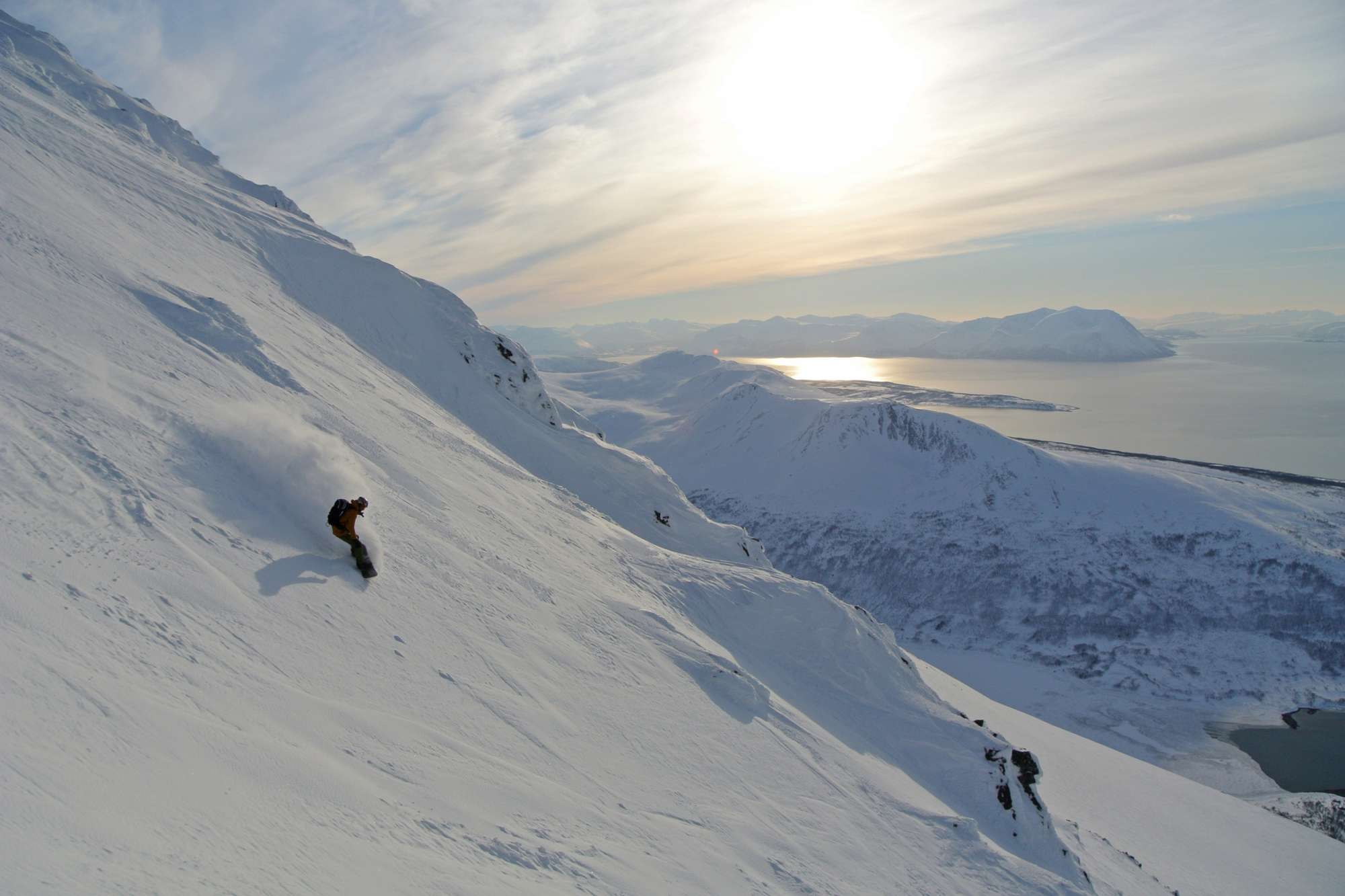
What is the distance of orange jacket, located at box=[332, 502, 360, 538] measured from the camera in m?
11.0

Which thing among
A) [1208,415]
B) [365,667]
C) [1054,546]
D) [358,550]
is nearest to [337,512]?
[358,550]

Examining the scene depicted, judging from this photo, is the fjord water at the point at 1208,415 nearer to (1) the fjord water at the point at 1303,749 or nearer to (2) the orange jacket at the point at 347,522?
(1) the fjord water at the point at 1303,749

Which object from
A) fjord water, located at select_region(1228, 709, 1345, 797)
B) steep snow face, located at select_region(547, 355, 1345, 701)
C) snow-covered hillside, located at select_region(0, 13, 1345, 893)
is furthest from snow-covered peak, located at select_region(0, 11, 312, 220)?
fjord water, located at select_region(1228, 709, 1345, 797)

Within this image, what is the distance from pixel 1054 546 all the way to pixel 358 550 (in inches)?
2354

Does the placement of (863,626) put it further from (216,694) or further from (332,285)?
(332,285)

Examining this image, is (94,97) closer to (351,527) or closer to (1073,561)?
(351,527)

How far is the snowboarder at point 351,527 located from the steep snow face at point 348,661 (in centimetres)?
27

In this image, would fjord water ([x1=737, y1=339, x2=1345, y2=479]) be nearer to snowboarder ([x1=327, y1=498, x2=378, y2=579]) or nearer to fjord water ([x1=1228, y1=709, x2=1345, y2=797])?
fjord water ([x1=1228, y1=709, x2=1345, y2=797])

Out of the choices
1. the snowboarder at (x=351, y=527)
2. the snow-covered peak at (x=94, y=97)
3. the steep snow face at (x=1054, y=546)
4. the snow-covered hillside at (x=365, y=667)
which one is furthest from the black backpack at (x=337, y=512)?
the steep snow face at (x=1054, y=546)

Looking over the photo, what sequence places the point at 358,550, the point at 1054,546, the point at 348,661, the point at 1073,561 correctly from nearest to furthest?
the point at 348,661 < the point at 358,550 < the point at 1073,561 < the point at 1054,546

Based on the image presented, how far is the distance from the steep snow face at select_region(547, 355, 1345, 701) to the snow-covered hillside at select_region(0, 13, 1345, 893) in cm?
2115

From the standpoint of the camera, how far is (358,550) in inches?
446

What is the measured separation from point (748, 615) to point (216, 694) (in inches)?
661

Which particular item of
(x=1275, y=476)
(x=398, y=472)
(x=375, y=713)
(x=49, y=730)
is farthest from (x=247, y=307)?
(x=1275, y=476)
